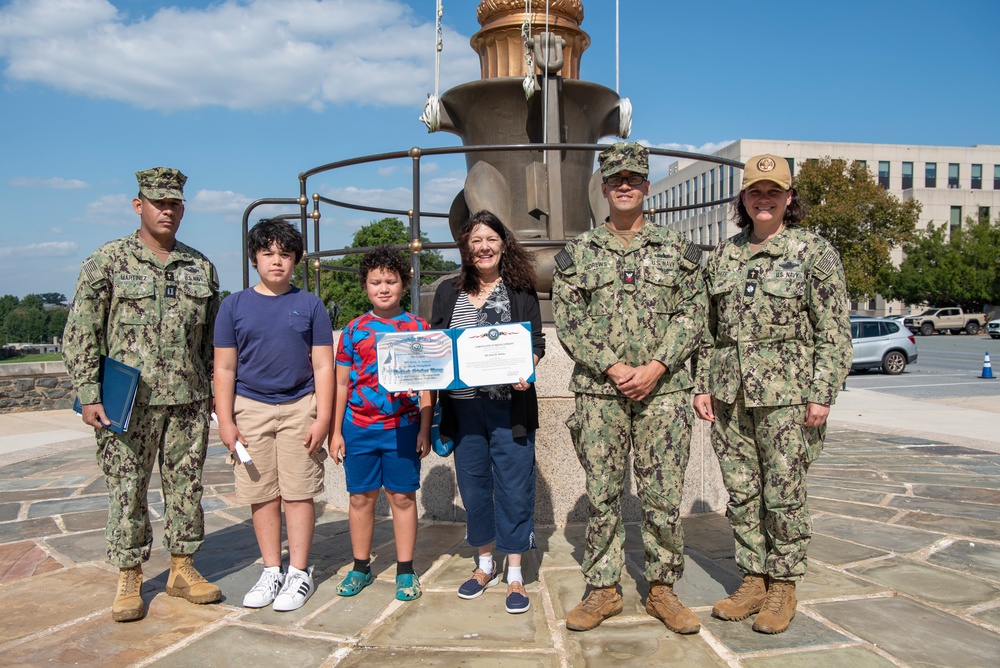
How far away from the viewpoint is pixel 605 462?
10.1 feet

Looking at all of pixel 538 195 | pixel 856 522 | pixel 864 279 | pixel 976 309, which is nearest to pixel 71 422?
pixel 538 195

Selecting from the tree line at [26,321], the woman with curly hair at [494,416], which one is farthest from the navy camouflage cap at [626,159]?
the tree line at [26,321]

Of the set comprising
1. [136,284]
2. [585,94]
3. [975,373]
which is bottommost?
[975,373]

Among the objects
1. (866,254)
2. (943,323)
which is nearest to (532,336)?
(866,254)

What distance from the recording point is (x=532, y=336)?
3283mm

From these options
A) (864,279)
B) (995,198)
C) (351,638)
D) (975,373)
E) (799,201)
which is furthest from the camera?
(995,198)

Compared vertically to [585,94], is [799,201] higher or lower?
lower

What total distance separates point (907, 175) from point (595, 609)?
245ft

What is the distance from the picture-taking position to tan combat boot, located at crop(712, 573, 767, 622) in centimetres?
310

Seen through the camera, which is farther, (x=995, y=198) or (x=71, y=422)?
(x=995, y=198)

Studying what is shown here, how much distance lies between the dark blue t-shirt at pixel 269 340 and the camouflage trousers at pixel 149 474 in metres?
0.33

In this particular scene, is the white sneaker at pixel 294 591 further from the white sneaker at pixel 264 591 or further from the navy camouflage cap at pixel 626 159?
the navy camouflage cap at pixel 626 159

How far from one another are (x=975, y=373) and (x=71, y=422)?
18.8m

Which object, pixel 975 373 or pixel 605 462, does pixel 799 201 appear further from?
pixel 975 373
